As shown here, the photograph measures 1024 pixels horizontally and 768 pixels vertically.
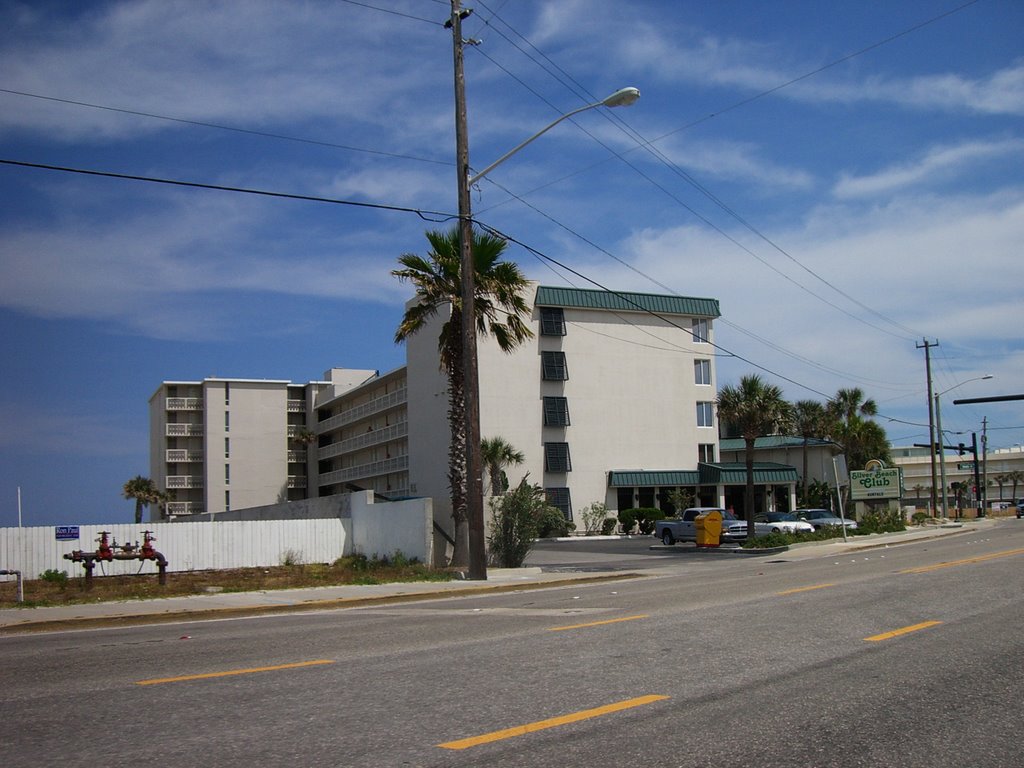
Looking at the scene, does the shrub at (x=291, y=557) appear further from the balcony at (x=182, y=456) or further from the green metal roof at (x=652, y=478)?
the balcony at (x=182, y=456)

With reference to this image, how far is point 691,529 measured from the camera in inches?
1720

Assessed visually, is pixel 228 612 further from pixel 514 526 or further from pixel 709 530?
pixel 709 530

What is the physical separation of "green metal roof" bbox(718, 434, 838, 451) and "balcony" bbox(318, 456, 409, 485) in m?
23.7

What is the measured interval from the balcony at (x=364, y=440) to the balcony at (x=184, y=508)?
441 inches

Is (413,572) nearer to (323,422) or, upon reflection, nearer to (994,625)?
(994,625)

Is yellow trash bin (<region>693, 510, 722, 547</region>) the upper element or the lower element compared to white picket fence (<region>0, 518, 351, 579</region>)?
lower

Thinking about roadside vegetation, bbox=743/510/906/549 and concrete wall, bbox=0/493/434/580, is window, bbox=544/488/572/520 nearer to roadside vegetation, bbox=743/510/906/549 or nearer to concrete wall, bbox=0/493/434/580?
roadside vegetation, bbox=743/510/906/549

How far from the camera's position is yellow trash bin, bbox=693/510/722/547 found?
3916cm

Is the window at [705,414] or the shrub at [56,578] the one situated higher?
the window at [705,414]

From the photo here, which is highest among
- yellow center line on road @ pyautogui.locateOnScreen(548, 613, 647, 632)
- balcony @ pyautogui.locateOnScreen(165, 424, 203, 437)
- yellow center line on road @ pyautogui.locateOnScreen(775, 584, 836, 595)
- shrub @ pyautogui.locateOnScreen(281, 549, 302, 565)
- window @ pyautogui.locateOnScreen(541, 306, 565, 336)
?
window @ pyautogui.locateOnScreen(541, 306, 565, 336)

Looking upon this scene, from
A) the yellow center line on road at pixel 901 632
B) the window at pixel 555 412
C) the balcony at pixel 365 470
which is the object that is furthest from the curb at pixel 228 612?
the balcony at pixel 365 470

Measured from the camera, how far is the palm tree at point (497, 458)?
56094 millimetres

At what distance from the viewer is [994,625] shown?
10.8 m

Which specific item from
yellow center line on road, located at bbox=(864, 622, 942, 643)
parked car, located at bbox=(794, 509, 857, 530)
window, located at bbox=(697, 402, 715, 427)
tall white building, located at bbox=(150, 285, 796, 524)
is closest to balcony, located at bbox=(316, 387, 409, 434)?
tall white building, located at bbox=(150, 285, 796, 524)
